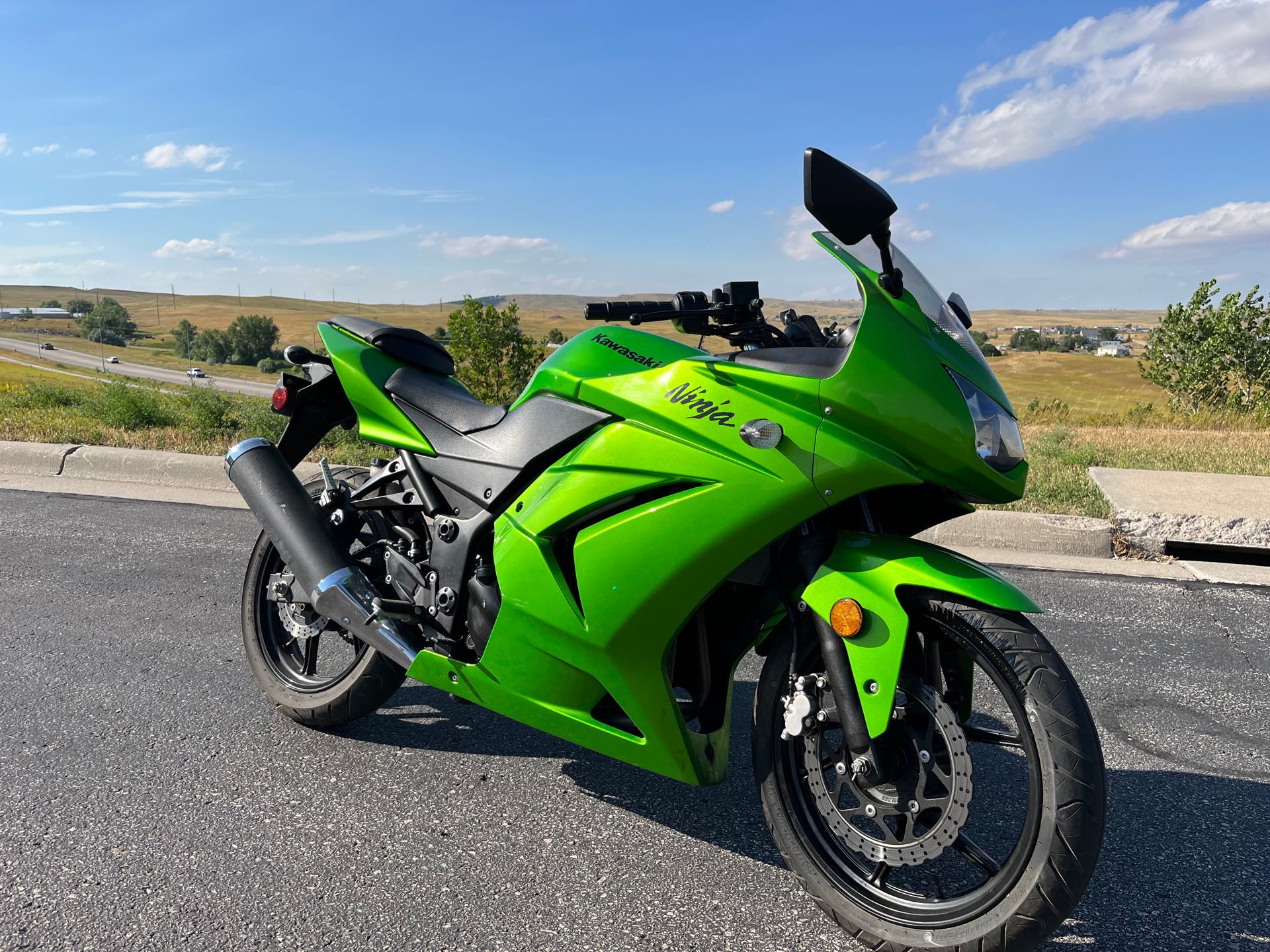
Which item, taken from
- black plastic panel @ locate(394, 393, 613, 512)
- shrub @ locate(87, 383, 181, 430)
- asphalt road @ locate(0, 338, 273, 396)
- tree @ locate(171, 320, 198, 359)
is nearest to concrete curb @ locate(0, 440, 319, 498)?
shrub @ locate(87, 383, 181, 430)

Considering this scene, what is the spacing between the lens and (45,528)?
578cm

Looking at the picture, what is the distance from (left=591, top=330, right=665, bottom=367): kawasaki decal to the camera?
7.87 feet

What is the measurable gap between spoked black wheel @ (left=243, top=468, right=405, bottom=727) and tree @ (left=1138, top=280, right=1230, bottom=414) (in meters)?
34.3

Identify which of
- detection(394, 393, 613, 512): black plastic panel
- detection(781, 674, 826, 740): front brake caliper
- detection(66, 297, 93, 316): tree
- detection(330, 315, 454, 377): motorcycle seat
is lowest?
detection(781, 674, 826, 740): front brake caliper

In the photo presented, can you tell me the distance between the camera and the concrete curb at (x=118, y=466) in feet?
23.4

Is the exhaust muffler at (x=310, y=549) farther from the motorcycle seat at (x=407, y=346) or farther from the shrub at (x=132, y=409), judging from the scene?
the shrub at (x=132, y=409)

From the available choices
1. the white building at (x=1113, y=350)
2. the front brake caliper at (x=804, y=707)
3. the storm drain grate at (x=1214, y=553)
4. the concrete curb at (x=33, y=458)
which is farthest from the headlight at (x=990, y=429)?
the white building at (x=1113, y=350)

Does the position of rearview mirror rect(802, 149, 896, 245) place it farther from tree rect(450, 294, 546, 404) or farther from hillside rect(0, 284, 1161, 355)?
hillside rect(0, 284, 1161, 355)

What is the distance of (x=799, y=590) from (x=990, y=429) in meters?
0.56

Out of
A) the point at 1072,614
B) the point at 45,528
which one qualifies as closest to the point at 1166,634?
the point at 1072,614

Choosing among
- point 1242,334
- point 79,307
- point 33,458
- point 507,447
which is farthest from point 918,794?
point 79,307

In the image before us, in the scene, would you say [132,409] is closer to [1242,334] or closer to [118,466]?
[118,466]

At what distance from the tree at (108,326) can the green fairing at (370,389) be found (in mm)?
129111

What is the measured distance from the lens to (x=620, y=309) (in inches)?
96.2
